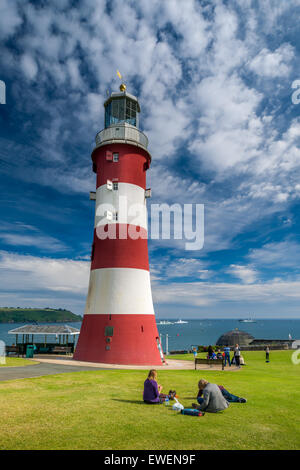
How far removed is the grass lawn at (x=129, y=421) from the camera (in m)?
6.61

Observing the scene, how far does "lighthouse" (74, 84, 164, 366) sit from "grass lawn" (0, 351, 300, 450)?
10135 mm

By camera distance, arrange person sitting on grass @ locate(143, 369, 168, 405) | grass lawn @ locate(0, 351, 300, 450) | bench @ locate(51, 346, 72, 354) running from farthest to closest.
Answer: bench @ locate(51, 346, 72, 354)
person sitting on grass @ locate(143, 369, 168, 405)
grass lawn @ locate(0, 351, 300, 450)

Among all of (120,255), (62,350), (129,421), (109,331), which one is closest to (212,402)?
(129,421)

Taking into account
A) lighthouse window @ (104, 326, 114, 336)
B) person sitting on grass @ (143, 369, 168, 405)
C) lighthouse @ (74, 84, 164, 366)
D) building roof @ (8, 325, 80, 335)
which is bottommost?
building roof @ (8, 325, 80, 335)

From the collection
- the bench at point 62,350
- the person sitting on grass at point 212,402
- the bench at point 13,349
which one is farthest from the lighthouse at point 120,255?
the person sitting on grass at point 212,402

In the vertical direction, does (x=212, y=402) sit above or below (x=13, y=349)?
above

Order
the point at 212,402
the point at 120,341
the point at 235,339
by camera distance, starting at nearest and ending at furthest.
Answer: the point at 212,402 < the point at 120,341 < the point at 235,339

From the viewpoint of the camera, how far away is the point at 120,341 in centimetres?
2256

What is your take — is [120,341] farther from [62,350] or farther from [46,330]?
[46,330]

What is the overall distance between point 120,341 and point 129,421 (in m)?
15.0

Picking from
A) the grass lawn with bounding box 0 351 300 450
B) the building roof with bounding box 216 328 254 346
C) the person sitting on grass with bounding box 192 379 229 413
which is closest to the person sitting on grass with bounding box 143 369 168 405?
the grass lawn with bounding box 0 351 300 450

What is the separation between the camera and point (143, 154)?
89.8ft

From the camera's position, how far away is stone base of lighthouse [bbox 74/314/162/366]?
2244 centimetres

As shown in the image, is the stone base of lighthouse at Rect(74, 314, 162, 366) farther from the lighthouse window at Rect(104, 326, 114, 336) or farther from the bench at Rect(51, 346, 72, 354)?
the bench at Rect(51, 346, 72, 354)
